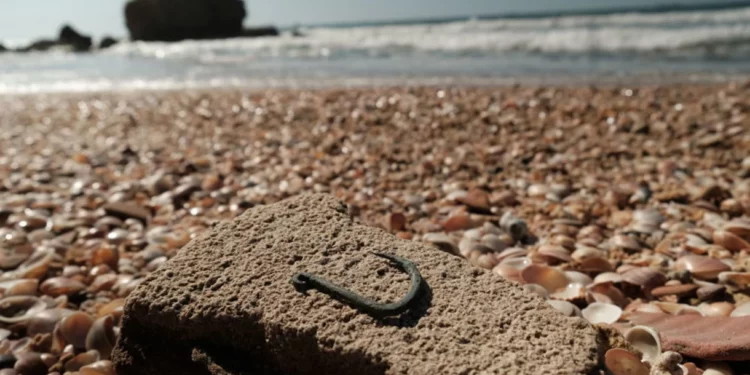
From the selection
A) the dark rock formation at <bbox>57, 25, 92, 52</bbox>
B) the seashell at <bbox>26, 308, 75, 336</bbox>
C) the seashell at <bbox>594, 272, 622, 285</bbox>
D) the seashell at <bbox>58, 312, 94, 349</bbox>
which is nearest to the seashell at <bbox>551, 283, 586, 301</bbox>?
the seashell at <bbox>594, 272, 622, 285</bbox>

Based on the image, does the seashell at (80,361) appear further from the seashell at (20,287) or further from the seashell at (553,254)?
the seashell at (553,254)

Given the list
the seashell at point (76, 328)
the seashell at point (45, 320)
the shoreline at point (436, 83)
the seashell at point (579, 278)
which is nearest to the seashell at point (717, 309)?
the seashell at point (579, 278)

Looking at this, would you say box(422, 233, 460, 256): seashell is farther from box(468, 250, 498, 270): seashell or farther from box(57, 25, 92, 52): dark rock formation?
box(57, 25, 92, 52): dark rock formation

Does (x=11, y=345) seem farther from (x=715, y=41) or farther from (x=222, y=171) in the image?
(x=715, y=41)

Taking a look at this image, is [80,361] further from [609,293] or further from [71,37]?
[71,37]

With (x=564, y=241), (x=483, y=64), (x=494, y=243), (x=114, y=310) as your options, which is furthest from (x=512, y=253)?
(x=483, y=64)

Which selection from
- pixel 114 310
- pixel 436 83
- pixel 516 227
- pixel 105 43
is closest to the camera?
pixel 114 310
